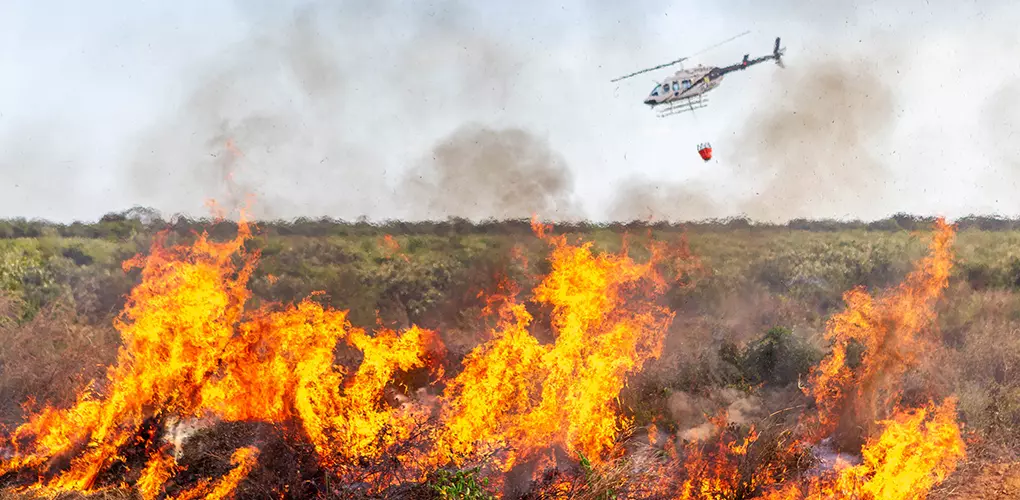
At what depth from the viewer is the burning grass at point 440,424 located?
874 centimetres

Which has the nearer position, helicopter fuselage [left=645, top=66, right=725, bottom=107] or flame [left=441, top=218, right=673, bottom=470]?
flame [left=441, top=218, right=673, bottom=470]

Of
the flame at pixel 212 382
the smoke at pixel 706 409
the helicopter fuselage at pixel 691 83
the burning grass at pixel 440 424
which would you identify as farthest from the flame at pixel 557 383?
the helicopter fuselage at pixel 691 83

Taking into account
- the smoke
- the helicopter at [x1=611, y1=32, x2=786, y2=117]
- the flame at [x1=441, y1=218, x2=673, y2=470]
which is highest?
the helicopter at [x1=611, y1=32, x2=786, y2=117]

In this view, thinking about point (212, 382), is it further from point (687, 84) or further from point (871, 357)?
point (687, 84)

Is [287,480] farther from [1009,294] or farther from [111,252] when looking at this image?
[1009,294]

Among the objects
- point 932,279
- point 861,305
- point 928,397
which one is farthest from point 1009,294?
point 928,397

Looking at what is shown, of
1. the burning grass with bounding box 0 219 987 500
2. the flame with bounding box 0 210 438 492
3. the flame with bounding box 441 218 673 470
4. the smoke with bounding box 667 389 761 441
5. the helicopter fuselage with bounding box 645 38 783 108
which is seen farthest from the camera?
the helicopter fuselage with bounding box 645 38 783 108

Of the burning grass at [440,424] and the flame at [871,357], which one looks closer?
the burning grass at [440,424]

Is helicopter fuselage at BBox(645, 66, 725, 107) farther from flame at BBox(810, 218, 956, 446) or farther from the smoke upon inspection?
the smoke

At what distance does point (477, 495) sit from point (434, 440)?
1.64 m

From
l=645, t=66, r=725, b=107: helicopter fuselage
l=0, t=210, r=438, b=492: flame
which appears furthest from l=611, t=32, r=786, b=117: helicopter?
l=0, t=210, r=438, b=492: flame

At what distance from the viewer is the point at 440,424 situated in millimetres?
10148

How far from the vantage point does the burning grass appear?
8.74 m

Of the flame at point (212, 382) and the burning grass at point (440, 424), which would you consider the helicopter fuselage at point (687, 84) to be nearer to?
the burning grass at point (440, 424)
